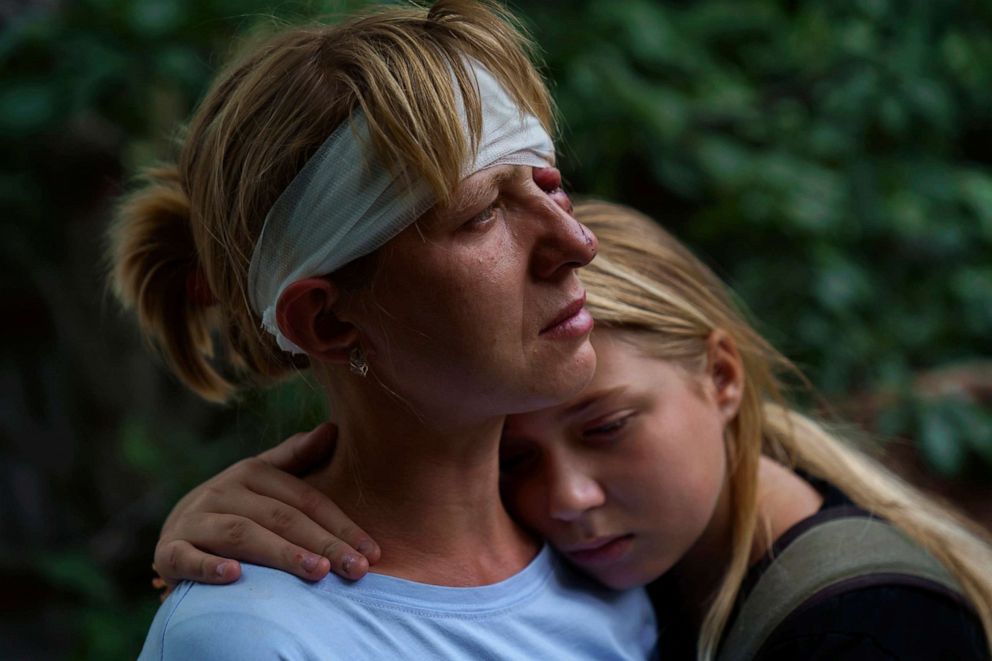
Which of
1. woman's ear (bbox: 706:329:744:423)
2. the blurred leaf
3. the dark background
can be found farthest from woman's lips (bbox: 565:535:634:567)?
the blurred leaf

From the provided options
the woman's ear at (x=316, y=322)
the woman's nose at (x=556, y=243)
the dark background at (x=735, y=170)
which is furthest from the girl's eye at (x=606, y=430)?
the dark background at (x=735, y=170)

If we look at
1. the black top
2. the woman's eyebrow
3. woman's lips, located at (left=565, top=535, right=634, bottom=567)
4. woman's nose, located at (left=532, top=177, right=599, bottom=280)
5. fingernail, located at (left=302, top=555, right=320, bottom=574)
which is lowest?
woman's lips, located at (left=565, top=535, right=634, bottom=567)

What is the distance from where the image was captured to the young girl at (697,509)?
152cm

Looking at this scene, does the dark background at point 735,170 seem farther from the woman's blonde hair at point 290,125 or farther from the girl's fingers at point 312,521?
the girl's fingers at point 312,521

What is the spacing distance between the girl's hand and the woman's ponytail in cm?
22

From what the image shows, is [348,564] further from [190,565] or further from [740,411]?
[740,411]

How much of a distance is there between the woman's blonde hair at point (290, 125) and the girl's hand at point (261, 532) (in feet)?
0.58

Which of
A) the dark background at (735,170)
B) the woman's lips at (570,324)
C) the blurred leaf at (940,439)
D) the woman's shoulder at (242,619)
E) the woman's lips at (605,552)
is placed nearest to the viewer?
the woman's shoulder at (242,619)

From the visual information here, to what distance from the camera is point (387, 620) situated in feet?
4.39

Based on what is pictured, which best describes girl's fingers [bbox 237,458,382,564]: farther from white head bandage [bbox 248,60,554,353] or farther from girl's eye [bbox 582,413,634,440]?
girl's eye [bbox 582,413,634,440]

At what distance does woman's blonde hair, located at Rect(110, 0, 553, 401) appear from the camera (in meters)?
1.28

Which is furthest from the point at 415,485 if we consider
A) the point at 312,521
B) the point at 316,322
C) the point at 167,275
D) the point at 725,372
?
the point at 725,372

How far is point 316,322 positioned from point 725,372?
29.5 inches

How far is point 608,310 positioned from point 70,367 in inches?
112
